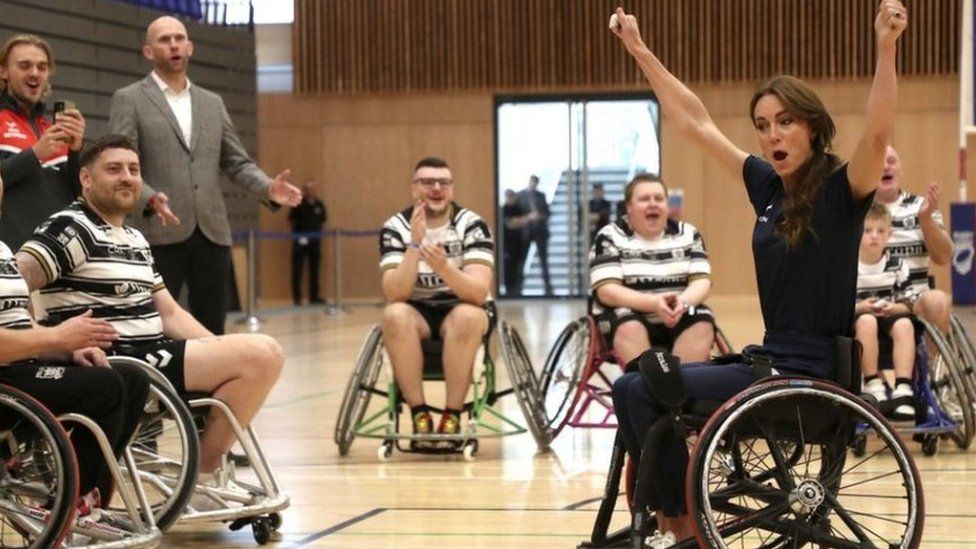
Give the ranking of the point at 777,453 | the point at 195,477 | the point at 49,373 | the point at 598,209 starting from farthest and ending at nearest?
the point at 598,209, the point at 195,477, the point at 49,373, the point at 777,453

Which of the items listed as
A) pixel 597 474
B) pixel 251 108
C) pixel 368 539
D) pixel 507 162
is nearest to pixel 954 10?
pixel 507 162

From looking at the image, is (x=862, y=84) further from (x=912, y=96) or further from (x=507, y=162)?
(x=507, y=162)

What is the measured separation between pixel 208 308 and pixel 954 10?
11658 millimetres

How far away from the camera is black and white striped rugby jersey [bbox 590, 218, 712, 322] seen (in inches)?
214

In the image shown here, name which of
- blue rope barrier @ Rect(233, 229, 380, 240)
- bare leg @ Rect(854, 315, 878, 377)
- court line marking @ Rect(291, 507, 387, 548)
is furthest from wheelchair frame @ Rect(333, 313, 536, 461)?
blue rope barrier @ Rect(233, 229, 380, 240)

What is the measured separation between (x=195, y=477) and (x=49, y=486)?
360 mm

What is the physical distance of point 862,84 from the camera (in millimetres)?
15375

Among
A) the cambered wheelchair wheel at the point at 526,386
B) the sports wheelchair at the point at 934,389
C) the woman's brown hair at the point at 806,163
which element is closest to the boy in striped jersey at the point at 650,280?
the cambered wheelchair wheel at the point at 526,386

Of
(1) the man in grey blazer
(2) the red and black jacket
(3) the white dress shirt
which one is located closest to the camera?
(2) the red and black jacket

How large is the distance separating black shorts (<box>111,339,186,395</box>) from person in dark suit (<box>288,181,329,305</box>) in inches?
485

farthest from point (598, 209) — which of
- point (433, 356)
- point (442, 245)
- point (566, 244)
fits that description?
point (433, 356)

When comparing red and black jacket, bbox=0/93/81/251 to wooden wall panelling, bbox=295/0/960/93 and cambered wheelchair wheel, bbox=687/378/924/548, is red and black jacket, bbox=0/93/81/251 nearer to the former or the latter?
cambered wheelchair wheel, bbox=687/378/924/548

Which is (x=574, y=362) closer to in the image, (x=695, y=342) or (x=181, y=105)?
(x=695, y=342)

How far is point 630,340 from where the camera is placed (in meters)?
5.29
